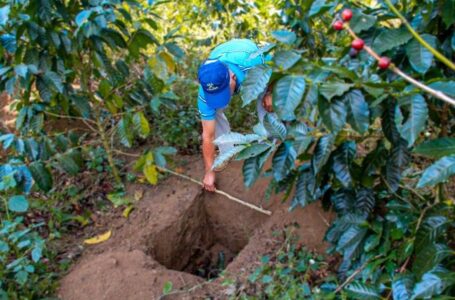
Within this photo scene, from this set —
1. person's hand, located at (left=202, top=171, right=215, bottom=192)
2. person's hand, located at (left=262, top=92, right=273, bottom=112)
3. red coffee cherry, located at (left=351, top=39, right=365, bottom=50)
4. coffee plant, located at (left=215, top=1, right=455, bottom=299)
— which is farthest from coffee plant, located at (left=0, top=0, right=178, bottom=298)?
red coffee cherry, located at (left=351, top=39, right=365, bottom=50)

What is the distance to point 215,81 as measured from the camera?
243 cm

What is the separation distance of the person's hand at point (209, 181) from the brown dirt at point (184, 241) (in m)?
0.11

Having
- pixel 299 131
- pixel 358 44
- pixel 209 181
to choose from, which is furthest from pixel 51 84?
pixel 358 44

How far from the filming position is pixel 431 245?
1547mm

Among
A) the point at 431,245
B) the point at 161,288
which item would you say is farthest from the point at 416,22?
the point at 161,288

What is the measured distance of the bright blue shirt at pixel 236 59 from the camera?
257 centimetres

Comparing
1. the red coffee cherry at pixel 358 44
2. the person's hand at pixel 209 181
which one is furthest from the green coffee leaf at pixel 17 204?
the red coffee cherry at pixel 358 44

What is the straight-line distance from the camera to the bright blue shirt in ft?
8.42

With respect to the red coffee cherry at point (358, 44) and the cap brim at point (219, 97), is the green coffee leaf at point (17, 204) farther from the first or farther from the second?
the red coffee cherry at point (358, 44)

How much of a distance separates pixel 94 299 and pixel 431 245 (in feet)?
5.55

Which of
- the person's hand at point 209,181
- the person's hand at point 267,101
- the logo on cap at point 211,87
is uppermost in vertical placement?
the logo on cap at point 211,87

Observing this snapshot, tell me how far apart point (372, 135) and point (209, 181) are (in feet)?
5.09

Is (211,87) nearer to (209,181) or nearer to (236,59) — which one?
(236,59)

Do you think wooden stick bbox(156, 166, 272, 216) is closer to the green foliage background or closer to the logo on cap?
the green foliage background
